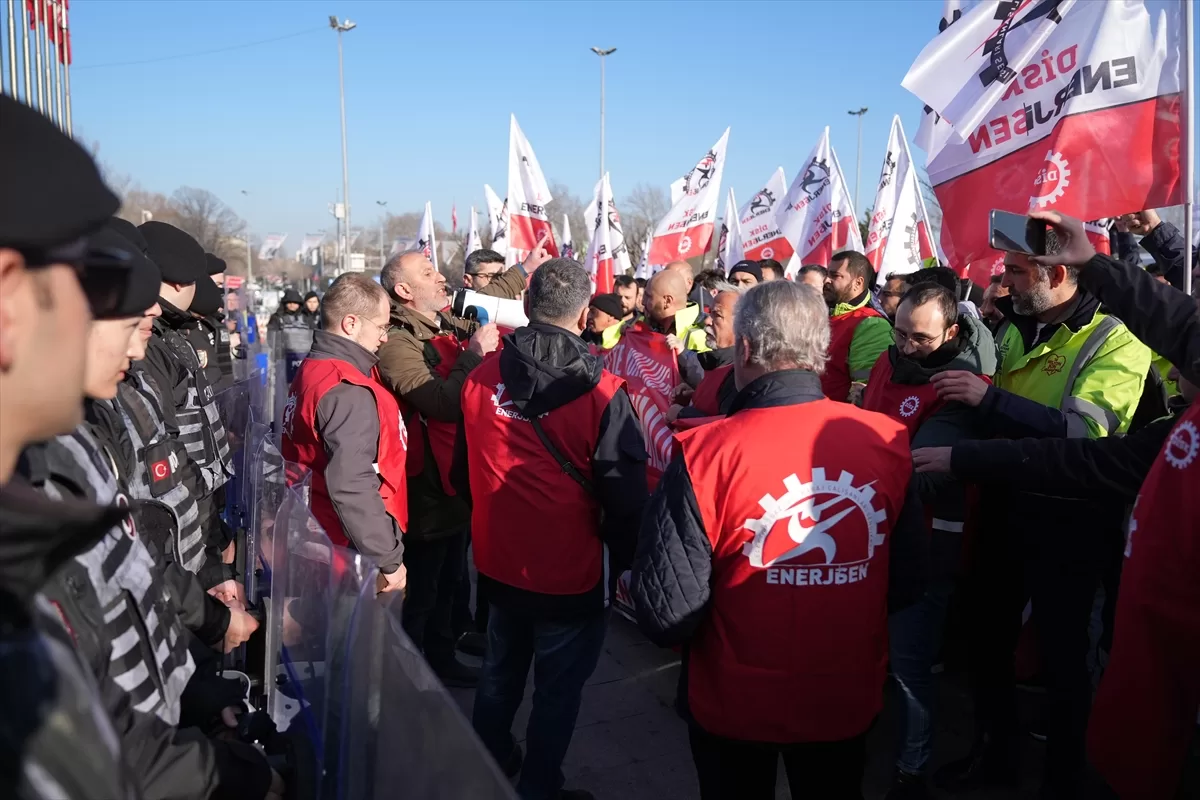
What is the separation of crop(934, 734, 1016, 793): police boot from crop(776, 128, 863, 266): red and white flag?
22.4ft

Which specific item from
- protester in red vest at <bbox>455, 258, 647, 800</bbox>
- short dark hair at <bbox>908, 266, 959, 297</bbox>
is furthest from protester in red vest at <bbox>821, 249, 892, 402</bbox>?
protester in red vest at <bbox>455, 258, 647, 800</bbox>

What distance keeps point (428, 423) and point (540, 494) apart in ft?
4.75

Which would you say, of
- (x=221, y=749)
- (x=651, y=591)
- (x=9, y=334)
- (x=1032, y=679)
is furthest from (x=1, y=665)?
(x=1032, y=679)

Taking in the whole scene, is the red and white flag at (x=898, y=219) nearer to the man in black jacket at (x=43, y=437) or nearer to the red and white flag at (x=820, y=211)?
the red and white flag at (x=820, y=211)

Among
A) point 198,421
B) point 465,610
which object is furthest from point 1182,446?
point 465,610

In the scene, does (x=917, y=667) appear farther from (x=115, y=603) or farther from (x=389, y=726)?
(x=115, y=603)

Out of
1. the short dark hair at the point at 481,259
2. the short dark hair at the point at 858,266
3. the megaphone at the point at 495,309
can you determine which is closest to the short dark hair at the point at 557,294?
the megaphone at the point at 495,309

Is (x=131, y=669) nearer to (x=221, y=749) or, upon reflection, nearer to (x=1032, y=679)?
(x=221, y=749)

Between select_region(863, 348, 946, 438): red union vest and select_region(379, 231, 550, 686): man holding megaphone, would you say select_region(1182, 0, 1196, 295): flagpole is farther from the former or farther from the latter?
select_region(379, 231, 550, 686): man holding megaphone

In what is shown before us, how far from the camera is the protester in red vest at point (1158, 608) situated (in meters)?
2.05

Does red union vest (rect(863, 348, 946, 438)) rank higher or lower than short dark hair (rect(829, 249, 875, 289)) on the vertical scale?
lower

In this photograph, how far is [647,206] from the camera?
169ft

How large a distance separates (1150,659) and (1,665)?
7.95 ft

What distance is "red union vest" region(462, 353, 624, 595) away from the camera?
3184mm
